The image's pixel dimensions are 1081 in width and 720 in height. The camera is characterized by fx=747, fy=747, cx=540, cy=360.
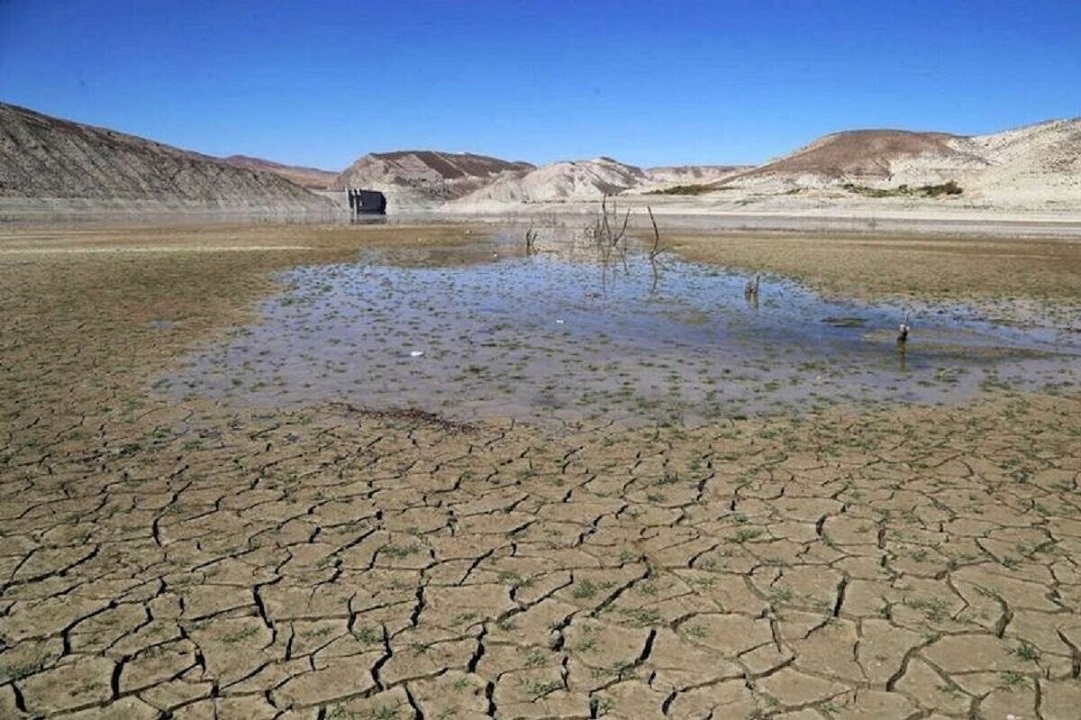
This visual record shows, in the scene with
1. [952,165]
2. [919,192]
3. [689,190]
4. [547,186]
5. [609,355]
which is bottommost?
[609,355]

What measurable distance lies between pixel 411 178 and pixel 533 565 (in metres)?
175

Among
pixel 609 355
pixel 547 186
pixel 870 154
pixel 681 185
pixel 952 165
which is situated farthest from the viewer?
pixel 547 186

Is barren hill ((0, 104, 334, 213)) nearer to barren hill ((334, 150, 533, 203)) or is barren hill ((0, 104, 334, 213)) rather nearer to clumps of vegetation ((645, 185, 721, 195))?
barren hill ((334, 150, 533, 203))

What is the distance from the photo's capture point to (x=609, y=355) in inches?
418

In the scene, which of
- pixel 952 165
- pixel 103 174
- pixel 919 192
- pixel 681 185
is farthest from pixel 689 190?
pixel 103 174

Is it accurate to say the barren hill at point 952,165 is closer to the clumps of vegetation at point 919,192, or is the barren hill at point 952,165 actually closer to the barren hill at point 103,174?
the clumps of vegetation at point 919,192

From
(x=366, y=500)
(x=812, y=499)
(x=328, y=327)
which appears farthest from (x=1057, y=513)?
(x=328, y=327)

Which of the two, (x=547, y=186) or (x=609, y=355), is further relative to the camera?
(x=547, y=186)

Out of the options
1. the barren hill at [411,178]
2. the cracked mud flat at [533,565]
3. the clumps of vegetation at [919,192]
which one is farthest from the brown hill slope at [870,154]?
the cracked mud flat at [533,565]

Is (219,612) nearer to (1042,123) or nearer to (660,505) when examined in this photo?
(660,505)

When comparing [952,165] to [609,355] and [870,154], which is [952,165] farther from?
[609,355]

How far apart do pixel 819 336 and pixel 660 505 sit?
784cm

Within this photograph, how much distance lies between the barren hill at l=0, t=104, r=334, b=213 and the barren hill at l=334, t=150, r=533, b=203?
1654 inches

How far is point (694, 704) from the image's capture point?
327 centimetres
